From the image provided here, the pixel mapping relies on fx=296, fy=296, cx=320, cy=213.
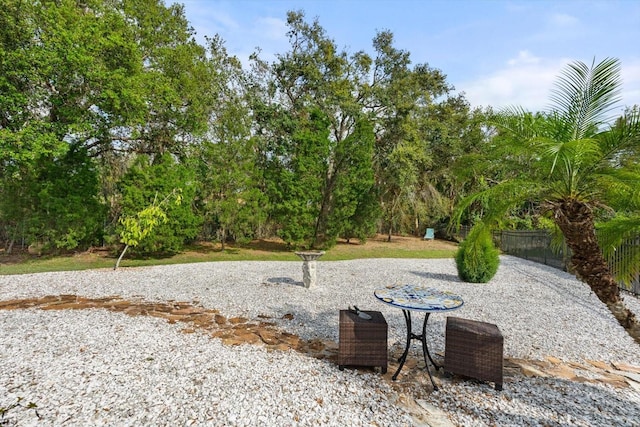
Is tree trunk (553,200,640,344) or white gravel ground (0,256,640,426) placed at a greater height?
tree trunk (553,200,640,344)

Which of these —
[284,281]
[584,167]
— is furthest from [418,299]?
[284,281]

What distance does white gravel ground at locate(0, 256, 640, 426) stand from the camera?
231 centimetres

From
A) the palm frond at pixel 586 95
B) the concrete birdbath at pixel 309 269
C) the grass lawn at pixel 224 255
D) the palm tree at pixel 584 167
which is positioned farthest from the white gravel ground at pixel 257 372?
the grass lawn at pixel 224 255

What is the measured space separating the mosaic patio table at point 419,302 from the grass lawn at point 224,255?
26.7 feet

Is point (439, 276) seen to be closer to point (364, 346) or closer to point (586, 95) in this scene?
point (364, 346)

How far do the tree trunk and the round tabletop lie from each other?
1102mm

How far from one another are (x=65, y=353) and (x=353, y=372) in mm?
3084

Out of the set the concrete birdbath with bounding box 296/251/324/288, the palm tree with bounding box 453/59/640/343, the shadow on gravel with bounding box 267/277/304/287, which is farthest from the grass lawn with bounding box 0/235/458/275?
the palm tree with bounding box 453/59/640/343

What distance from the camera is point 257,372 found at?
9.64ft

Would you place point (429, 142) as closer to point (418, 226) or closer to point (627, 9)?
point (418, 226)

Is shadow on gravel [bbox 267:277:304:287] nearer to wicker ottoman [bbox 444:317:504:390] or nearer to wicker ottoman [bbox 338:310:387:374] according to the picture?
wicker ottoman [bbox 338:310:387:374]

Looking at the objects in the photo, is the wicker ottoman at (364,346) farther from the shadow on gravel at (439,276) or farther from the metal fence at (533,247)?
the metal fence at (533,247)

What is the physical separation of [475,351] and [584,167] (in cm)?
204

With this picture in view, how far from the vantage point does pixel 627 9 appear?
285 cm
